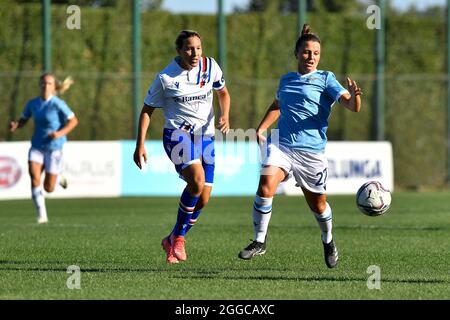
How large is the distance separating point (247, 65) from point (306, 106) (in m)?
22.4

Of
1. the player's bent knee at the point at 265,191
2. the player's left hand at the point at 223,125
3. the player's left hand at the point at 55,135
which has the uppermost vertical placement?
the player's left hand at the point at 223,125

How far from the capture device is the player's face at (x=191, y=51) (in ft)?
34.9

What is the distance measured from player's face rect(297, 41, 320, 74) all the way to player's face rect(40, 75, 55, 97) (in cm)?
694

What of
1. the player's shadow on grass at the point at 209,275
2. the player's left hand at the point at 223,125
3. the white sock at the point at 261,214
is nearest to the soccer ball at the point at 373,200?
the white sock at the point at 261,214

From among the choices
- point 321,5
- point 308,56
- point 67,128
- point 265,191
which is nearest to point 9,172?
point 67,128

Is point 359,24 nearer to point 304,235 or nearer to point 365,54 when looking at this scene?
point 365,54

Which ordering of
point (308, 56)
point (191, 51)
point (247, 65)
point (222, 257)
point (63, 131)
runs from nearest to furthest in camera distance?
point (308, 56)
point (191, 51)
point (222, 257)
point (63, 131)
point (247, 65)

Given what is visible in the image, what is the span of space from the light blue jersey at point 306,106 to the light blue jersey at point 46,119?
6.92m

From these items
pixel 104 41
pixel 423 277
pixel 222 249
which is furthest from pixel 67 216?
pixel 104 41

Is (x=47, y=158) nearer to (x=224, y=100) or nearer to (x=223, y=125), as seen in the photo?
(x=224, y=100)

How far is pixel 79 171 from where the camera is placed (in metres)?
23.8

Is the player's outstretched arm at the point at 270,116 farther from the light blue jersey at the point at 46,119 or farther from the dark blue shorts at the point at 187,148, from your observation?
the light blue jersey at the point at 46,119

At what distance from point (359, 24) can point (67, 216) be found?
56.8 ft

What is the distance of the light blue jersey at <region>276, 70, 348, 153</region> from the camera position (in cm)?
1021
